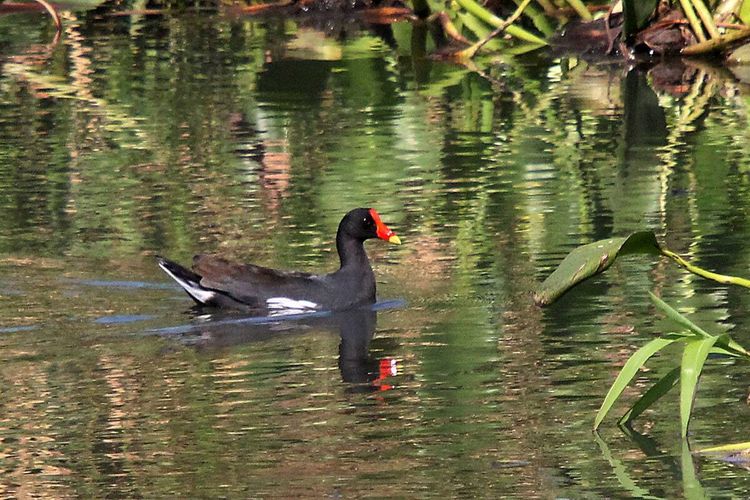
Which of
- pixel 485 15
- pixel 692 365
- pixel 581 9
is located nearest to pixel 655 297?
pixel 692 365

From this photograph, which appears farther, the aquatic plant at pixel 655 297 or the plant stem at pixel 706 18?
the plant stem at pixel 706 18

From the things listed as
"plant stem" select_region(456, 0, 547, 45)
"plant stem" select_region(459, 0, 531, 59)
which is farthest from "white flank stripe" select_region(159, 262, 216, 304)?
"plant stem" select_region(456, 0, 547, 45)

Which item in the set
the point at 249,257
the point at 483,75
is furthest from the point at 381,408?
the point at 483,75

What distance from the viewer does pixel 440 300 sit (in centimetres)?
1081

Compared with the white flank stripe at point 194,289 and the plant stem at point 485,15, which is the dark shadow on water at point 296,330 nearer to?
the white flank stripe at point 194,289

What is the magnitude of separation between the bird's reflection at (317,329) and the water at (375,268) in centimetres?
3

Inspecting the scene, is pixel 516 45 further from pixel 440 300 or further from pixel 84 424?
pixel 84 424

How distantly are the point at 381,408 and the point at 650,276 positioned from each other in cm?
321

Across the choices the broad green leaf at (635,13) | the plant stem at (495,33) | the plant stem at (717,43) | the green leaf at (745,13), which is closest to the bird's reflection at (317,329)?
the plant stem at (495,33)

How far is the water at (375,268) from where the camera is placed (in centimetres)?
730

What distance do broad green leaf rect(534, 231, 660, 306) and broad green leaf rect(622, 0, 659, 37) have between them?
13.8m

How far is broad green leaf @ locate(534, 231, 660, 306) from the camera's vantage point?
21.1 feet

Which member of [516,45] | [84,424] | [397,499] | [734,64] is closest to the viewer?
[397,499]

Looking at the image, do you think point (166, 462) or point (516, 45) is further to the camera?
point (516, 45)
